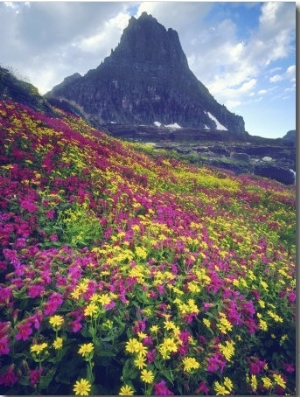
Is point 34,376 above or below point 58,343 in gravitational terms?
below

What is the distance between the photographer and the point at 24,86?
14.1 meters

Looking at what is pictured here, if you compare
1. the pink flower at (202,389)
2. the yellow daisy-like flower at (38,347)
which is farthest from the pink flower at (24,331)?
the pink flower at (202,389)

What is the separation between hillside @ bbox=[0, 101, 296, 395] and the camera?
262 centimetres

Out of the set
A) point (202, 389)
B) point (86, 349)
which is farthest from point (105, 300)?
point (202, 389)

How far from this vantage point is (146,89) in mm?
107500

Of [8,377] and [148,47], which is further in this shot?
[148,47]

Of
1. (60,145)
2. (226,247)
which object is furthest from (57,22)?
(226,247)

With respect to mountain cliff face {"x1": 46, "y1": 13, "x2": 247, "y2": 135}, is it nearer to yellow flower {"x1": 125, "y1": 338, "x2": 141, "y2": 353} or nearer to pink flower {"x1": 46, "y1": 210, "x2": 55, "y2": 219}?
pink flower {"x1": 46, "y1": 210, "x2": 55, "y2": 219}

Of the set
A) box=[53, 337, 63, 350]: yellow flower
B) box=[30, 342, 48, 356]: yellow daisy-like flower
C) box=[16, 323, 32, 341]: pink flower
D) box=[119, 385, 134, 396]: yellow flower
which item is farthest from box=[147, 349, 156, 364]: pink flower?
box=[16, 323, 32, 341]: pink flower

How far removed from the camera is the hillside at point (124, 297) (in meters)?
2.62

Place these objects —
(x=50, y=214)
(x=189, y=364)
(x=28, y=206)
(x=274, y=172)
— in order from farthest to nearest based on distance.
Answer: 1. (x=274, y=172)
2. (x=50, y=214)
3. (x=28, y=206)
4. (x=189, y=364)

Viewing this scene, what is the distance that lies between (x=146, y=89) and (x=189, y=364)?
367ft

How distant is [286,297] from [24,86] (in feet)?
46.0

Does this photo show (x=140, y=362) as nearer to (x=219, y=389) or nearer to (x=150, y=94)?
(x=219, y=389)
